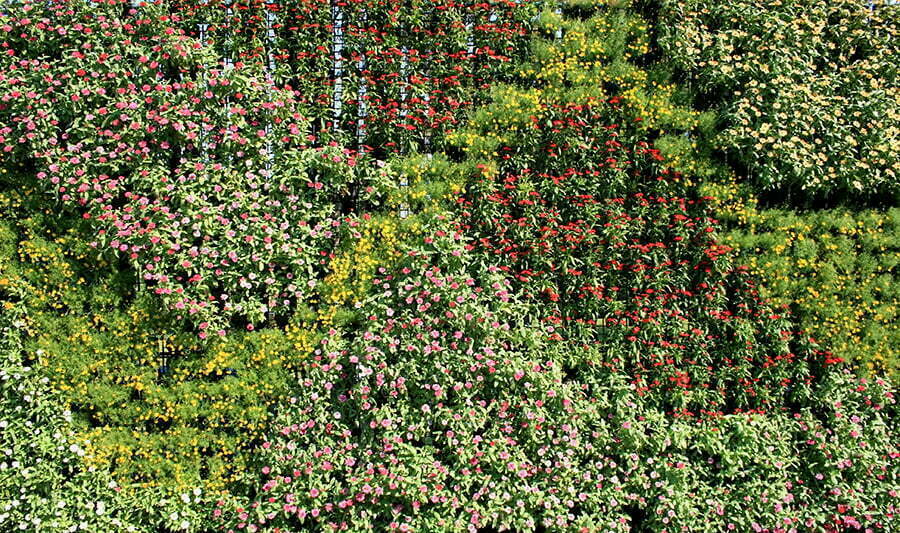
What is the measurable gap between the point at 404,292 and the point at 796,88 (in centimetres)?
364

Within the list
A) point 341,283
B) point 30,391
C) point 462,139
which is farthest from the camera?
point 462,139

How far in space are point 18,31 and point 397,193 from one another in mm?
3168

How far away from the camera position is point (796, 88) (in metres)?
5.07

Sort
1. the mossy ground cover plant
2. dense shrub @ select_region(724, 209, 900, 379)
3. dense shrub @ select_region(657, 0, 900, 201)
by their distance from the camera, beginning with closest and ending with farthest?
the mossy ground cover plant → dense shrub @ select_region(724, 209, 900, 379) → dense shrub @ select_region(657, 0, 900, 201)

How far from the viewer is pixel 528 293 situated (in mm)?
4730

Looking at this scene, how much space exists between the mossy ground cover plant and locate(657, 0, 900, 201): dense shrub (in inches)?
6.8

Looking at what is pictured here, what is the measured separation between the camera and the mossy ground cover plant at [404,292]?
14.3 ft

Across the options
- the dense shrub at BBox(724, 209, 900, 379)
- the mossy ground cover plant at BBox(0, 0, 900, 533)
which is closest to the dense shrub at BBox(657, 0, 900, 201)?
the mossy ground cover plant at BBox(0, 0, 900, 533)

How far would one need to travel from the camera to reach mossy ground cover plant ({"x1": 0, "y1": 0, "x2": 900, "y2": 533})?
14.3 feet

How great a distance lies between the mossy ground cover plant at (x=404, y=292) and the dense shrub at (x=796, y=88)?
0.17 m

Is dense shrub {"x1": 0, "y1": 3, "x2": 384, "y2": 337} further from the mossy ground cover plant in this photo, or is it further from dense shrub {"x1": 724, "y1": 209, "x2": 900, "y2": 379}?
dense shrub {"x1": 724, "y1": 209, "x2": 900, "y2": 379}

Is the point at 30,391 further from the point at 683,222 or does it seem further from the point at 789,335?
the point at 789,335

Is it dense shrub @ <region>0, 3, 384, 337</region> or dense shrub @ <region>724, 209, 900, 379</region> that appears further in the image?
dense shrub @ <region>724, 209, 900, 379</region>

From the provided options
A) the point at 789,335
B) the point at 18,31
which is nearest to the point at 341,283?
the point at 18,31
